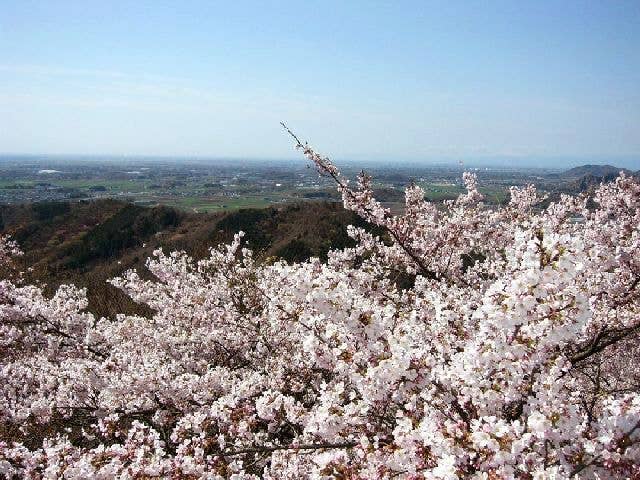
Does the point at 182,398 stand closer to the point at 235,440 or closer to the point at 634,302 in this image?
the point at 235,440

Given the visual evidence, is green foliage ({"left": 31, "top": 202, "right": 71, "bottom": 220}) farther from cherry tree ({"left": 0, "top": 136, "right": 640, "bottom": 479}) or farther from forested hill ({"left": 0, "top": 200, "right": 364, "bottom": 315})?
cherry tree ({"left": 0, "top": 136, "right": 640, "bottom": 479})

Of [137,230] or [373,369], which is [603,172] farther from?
[137,230]

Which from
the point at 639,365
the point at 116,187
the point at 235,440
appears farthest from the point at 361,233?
the point at 116,187

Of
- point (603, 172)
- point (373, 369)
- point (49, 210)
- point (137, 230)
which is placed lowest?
point (137, 230)

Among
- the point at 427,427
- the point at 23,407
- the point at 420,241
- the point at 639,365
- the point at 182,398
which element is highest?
the point at 420,241

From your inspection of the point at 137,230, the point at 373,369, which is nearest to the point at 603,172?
the point at 373,369

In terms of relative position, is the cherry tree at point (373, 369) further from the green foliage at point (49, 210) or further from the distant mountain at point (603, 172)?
the green foliage at point (49, 210)

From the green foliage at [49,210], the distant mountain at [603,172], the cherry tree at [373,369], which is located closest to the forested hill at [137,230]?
the green foliage at [49,210]
